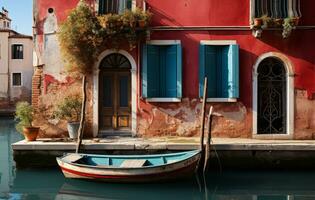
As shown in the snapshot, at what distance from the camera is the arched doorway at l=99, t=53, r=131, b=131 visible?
12914 millimetres

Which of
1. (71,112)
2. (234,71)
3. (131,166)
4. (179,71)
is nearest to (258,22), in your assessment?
(234,71)

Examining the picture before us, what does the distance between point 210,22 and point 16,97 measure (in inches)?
955

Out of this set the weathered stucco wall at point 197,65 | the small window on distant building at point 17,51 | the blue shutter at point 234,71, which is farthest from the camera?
the small window on distant building at point 17,51

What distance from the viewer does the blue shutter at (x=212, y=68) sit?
12656 mm

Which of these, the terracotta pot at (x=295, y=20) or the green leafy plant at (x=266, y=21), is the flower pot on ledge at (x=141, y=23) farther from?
the terracotta pot at (x=295, y=20)

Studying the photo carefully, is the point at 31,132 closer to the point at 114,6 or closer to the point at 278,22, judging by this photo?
the point at 114,6

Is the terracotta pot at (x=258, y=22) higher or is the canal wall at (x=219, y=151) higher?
the terracotta pot at (x=258, y=22)

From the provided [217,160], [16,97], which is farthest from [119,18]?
[16,97]

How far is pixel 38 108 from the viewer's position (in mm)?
12711

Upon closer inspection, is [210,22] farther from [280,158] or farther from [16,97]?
[16,97]

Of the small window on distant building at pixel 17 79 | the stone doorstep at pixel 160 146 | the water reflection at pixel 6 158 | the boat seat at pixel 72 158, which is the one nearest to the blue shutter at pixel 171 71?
the stone doorstep at pixel 160 146

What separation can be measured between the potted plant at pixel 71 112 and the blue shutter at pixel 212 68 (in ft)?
11.8

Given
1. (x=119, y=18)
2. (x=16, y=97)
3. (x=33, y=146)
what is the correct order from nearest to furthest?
(x=33, y=146)
(x=119, y=18)
(x=16, y=97)

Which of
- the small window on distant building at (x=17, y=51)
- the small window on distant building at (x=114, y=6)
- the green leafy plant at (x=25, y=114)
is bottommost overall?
the green leafy plant at (x=25, y=114)
